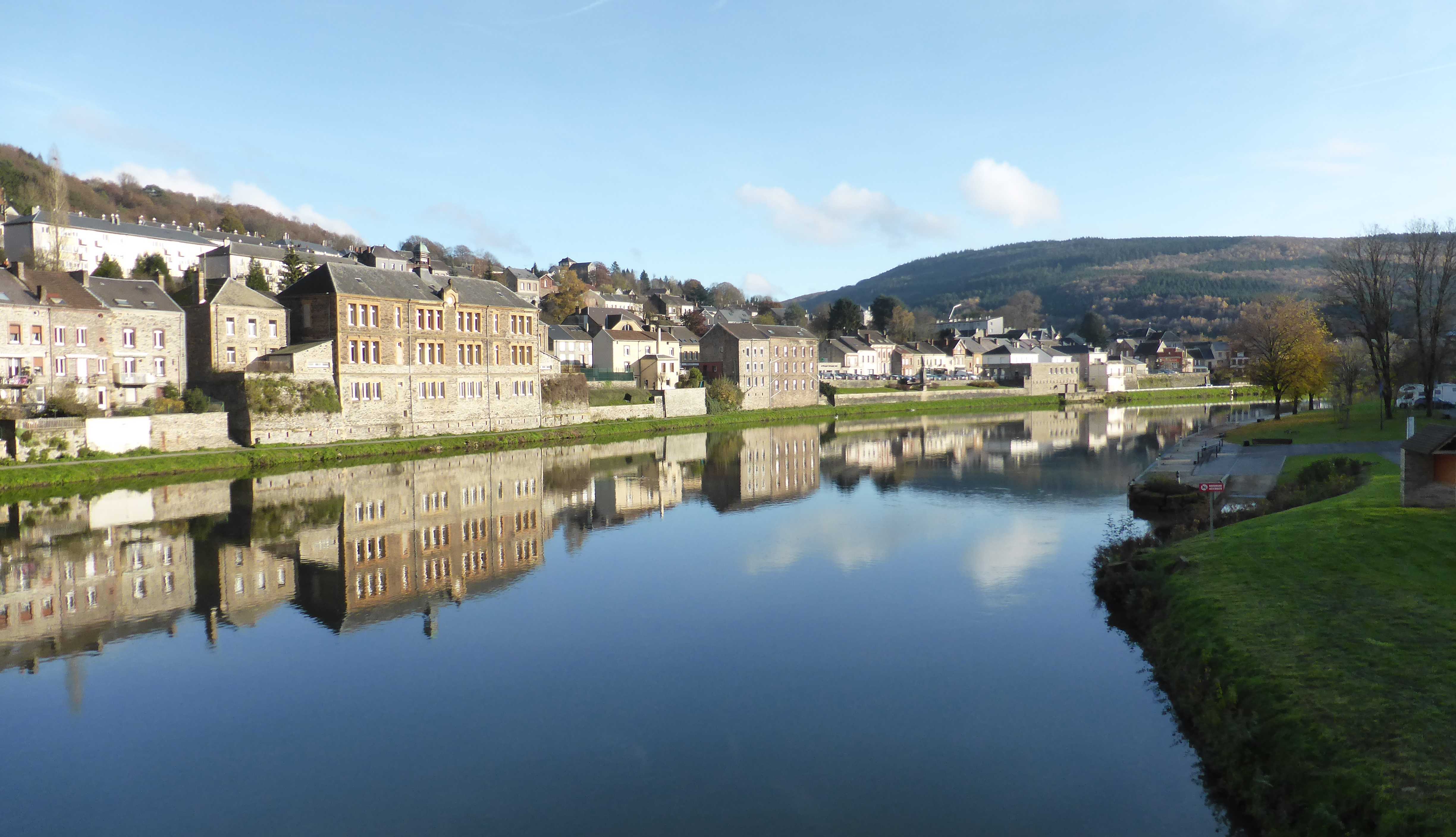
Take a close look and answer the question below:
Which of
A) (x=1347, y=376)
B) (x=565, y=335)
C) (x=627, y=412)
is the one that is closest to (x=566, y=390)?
(x=627, y=412)

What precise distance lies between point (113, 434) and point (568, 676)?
28.4 metres

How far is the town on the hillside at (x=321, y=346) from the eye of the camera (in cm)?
3628

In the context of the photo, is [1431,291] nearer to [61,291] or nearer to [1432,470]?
[1432,470]

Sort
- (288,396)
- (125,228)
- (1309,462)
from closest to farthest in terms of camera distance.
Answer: (1309,462), (288,396), (125,228)

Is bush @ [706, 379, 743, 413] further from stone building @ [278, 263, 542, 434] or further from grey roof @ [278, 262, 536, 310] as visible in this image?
grey roof @ [278, 262, 536, 310]

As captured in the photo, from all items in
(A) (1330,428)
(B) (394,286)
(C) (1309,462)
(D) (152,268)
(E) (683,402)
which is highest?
(D) (152,268)

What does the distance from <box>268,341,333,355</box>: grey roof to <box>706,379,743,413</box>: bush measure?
2815 centimetres

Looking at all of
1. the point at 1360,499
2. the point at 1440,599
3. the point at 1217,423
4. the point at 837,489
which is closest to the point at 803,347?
the point at 1217,423

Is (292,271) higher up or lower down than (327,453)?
higher up

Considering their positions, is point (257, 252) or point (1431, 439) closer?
point (1431, 439)

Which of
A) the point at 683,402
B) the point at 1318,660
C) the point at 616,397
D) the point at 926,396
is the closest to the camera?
the point at 1318,660

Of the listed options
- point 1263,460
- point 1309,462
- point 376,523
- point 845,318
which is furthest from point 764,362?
point 376,523

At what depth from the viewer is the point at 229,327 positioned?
39.2m

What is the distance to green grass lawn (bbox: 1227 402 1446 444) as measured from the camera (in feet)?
109
